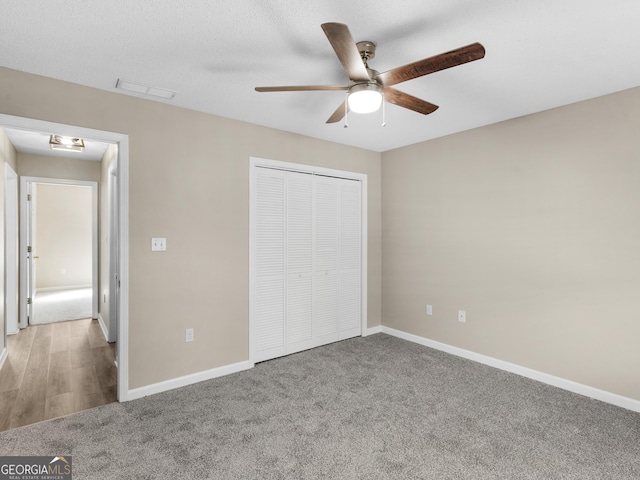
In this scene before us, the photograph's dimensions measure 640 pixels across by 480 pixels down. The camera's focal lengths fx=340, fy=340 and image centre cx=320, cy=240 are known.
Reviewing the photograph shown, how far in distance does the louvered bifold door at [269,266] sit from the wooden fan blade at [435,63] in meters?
1.88

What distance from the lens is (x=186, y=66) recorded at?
2.25 m

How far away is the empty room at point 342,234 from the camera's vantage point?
1901 mm

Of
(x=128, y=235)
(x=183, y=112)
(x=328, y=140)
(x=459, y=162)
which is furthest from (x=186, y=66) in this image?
(x=459, y=162)

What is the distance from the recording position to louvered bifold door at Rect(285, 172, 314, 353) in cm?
374

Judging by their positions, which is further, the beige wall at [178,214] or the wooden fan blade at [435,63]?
the beige wall at [178,214]

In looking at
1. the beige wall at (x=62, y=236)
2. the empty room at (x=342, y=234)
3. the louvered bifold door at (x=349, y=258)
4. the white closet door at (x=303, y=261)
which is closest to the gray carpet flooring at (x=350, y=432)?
the empty room at (x=342, y=234)

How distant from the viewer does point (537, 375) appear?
3.09 metres

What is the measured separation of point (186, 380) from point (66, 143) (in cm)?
314

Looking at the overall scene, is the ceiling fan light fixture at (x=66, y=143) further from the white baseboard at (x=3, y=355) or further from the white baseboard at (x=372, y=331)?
the white baseboard at (x=372, y=331)

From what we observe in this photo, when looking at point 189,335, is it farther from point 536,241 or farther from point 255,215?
point 536,241

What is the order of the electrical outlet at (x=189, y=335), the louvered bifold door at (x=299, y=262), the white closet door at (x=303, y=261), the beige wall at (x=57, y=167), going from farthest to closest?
1. the beige wall at (x=57, y=167)
2. the louvered bifold door at (x=299, y=262)
3. the white closet door at (x=303, y=261)
4. the electrical outlet at (x=189, y=335)

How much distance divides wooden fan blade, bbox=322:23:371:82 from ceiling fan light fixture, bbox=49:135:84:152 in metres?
3.53

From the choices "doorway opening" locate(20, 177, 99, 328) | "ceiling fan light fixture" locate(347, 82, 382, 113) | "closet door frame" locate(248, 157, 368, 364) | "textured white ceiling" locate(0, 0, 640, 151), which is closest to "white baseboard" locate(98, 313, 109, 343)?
"doorway opening" locate(20, 177, 99, 328)

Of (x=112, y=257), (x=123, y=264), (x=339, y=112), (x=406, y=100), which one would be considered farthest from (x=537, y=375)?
(x=112, y=257)
